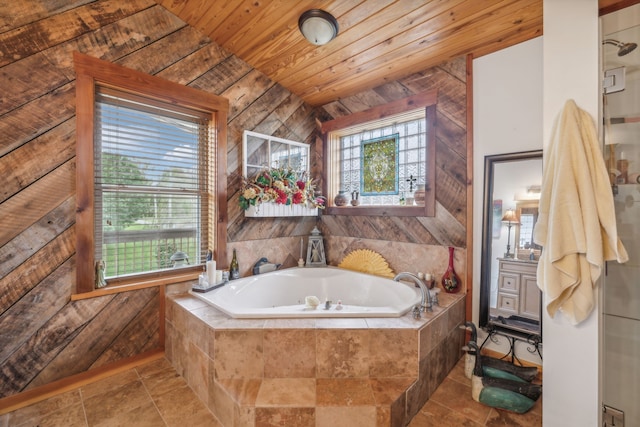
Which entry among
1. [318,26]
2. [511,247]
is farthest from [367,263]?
[318,26]

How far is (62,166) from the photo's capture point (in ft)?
5.63

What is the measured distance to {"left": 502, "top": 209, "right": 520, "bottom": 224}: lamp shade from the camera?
1.98 meters

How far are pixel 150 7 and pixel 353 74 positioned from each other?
1691mm

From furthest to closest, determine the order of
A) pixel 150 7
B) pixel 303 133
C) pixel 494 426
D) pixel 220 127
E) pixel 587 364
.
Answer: pixel 303 133
pixel 220 127
pixel 150 7
pixel 494 426
pixel 587 364

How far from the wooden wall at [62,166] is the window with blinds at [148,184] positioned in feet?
0.61

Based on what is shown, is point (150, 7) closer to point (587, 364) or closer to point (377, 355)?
point (377, 355)

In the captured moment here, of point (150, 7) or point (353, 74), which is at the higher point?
point (150, 7)

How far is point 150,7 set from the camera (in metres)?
2.03

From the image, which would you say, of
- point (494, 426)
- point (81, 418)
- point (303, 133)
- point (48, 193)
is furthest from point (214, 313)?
point (303, 133)

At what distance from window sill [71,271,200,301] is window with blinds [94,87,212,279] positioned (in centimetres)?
8

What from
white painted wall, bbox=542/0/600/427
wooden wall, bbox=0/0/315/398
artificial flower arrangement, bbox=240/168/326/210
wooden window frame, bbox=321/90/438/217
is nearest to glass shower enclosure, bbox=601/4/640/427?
Result: white painted wall, bbox=542/0/600/427

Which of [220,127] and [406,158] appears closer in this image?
[220,127]

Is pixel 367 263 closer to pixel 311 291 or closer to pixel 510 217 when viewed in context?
pixel 311 291

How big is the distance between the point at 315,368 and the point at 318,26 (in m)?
2.24
